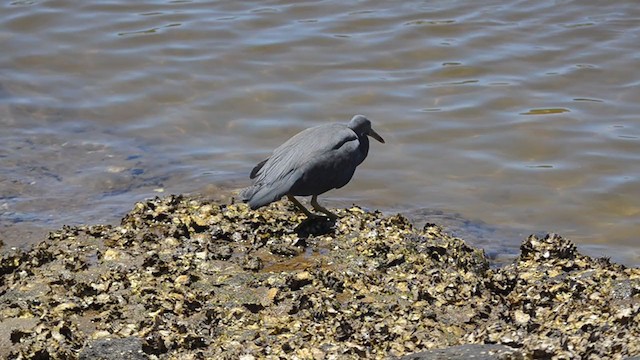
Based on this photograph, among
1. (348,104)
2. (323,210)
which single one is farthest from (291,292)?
(348,104)

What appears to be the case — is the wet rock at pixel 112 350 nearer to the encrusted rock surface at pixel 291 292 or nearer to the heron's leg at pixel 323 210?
the encrusted rock surface at pixel 291 292

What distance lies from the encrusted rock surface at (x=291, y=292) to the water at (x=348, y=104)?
1.41 m

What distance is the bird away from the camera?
6.01m

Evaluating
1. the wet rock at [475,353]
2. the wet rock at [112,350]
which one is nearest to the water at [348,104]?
the wet rock at [112,350]

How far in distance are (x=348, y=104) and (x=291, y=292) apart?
505 centimetres

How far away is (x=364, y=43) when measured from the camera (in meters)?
11.3

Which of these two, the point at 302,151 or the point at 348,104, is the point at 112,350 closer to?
the point at 302,151

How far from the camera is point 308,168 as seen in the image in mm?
6215

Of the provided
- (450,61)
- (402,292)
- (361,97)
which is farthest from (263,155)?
(402,292)

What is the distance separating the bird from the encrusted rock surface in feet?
0.63

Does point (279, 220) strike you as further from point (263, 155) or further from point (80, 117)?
point (80, 117)

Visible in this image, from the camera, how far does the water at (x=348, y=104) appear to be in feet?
25.9

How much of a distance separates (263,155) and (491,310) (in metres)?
4.30

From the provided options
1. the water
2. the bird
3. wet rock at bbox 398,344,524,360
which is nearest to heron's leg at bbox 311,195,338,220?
the bird
